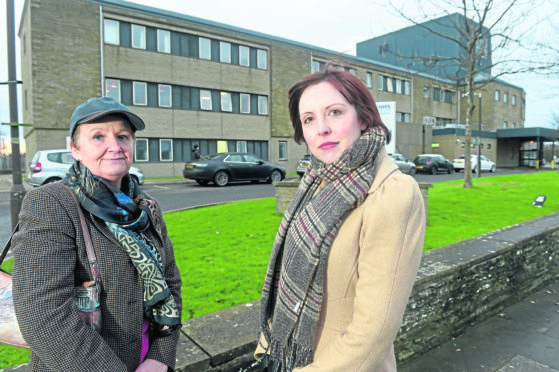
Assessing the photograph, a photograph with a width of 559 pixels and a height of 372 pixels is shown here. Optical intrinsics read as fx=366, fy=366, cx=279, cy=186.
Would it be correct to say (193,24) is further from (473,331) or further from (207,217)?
(473,331)

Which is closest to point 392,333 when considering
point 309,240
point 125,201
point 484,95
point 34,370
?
point 309,240

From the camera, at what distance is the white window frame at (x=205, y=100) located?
26141 millimetres

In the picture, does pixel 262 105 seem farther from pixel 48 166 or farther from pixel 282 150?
pixel 48 166

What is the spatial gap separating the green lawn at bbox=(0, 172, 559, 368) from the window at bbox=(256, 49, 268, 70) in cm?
2151

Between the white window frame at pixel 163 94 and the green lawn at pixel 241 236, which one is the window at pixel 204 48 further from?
the green lawn at pixel 241 236

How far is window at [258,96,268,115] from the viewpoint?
29053 millimetres

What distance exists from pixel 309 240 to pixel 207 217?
6144mm

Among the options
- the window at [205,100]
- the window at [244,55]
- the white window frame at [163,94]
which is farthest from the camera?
the window at [244,55]

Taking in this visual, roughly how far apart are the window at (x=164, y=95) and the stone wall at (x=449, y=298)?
22911 millimetres

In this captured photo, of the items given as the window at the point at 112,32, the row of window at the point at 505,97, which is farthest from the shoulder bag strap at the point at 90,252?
the row of window at the point at 505,97

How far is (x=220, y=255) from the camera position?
4559 millimetres

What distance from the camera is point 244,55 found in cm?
2795

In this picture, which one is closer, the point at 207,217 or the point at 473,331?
the point at 473,331

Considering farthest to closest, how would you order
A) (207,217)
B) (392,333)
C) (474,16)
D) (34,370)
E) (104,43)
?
(104,43) → (474,16) → (207,217) → (34,370) → (392,333)
